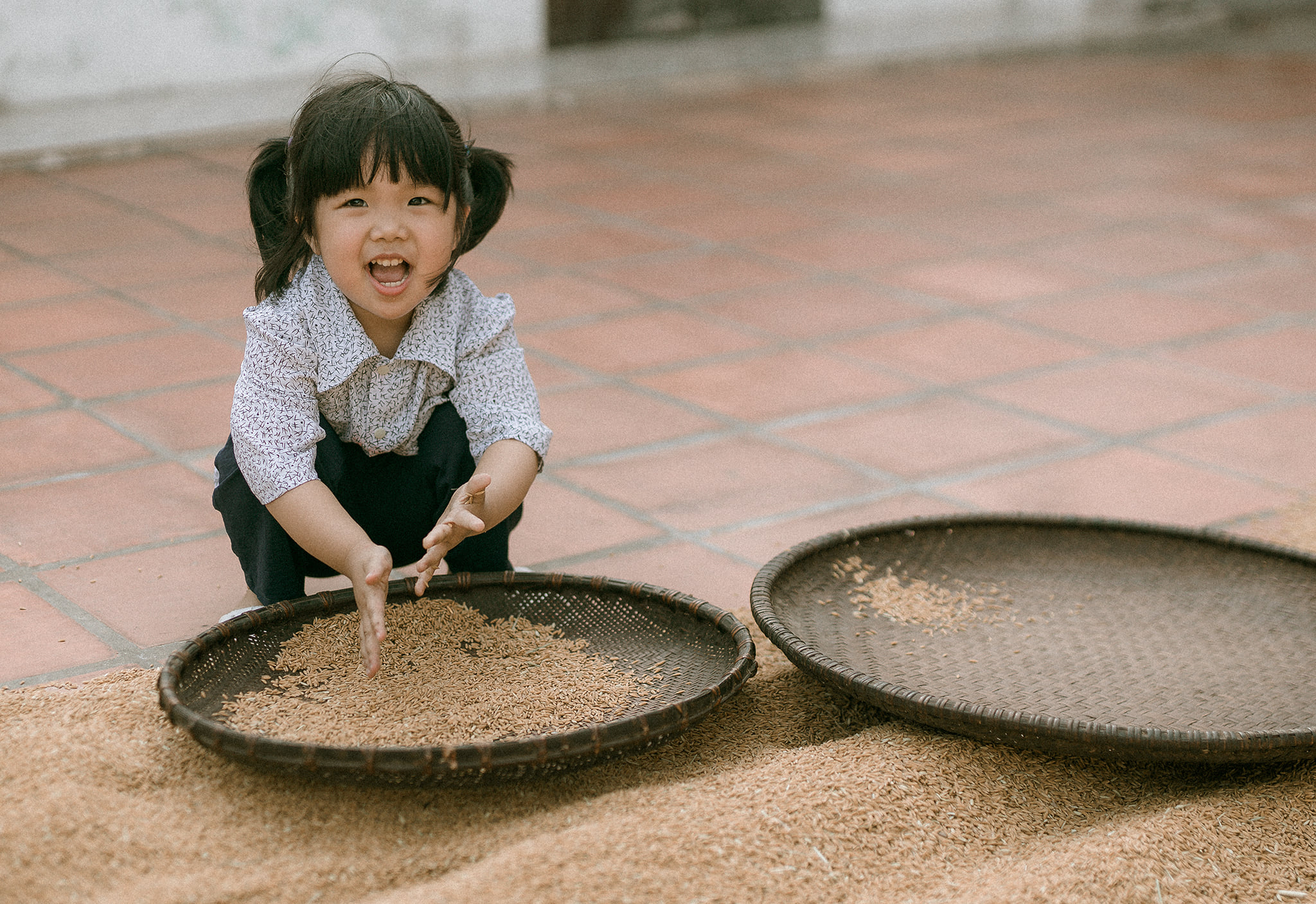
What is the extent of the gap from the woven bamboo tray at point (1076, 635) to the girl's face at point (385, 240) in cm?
50

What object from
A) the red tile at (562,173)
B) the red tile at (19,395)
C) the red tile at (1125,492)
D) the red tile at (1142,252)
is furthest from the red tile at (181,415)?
the red tile at (1142,252)

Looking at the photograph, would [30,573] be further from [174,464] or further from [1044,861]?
[1044,861]

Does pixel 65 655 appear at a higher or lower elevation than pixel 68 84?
lower

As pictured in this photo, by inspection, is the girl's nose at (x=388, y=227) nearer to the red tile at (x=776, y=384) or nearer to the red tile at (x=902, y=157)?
the red tile at (x=776, y=384)

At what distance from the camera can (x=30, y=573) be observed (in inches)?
74.0

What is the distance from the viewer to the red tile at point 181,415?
2373 millimetres

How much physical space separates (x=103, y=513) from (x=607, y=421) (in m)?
0.83

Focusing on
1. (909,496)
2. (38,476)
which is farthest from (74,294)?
(909,496)

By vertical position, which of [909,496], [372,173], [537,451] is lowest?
[909,496]

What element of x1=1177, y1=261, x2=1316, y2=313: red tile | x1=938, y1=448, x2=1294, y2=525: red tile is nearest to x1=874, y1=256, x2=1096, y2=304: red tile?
x1=1177, y1=261, x2=1316, y2=313: red tile

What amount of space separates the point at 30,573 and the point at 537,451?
2.36ft

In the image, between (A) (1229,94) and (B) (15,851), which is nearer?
(B) (15,851)

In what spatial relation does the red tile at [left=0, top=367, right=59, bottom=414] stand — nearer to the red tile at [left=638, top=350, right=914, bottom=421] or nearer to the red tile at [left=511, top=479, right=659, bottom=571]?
the red tile at [left=511, top=479, right=659, bottom=571]

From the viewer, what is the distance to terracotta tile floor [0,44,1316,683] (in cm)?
207
